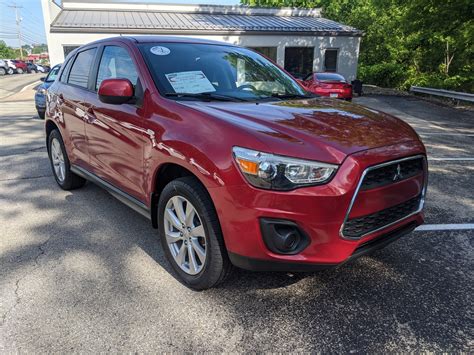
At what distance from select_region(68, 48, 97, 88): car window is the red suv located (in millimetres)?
404

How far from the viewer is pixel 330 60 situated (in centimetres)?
2348

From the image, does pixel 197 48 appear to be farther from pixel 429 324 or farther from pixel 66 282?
pixel 429 324

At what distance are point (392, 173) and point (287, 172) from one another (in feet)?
2.57

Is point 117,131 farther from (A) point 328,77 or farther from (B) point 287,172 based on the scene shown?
(A) point 328,77

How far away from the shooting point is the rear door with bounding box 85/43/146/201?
3221 mm

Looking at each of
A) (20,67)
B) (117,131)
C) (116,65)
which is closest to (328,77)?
(116,65)

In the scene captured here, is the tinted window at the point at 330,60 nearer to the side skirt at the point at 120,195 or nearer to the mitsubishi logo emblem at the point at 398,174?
the side skirt at the point at 120,195

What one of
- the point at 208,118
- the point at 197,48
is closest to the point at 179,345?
the point at 208,118

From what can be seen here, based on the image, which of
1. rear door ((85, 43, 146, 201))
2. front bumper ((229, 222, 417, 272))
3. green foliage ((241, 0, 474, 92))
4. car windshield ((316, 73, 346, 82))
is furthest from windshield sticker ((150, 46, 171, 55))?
green foliage ((241, 0, 474, 92))

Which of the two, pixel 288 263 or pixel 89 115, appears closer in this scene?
pixel 288 263

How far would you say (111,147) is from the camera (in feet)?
11.8

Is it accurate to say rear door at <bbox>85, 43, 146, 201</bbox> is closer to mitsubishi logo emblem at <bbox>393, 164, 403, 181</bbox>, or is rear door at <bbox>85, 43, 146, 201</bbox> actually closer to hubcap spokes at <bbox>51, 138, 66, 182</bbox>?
hubcap spokes at <bbox>51, 138, 66, 182</bbox>

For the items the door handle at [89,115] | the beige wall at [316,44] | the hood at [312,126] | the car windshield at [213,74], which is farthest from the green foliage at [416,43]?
the door handle at [89,115]

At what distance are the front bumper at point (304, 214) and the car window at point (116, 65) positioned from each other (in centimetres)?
162
